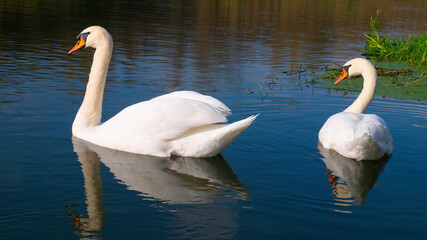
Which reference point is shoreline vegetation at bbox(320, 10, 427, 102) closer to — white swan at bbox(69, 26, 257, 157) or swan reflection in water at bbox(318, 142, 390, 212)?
swan reflection in water at bbox(318, 142, 390, 212)

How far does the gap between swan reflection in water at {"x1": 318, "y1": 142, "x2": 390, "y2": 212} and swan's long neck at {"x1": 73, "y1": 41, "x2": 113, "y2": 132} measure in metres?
2.58

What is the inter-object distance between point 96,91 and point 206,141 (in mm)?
1716

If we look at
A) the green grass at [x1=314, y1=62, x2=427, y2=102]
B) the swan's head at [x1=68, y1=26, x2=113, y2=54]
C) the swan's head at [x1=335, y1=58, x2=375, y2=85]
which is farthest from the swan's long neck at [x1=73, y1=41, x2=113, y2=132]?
the green grass at [x1=314, y1=62, x2=427, y2=102]

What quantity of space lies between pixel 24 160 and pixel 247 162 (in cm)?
218

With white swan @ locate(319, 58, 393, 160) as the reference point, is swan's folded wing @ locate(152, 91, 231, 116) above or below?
above

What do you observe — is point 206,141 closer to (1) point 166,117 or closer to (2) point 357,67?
(1) point 166,117

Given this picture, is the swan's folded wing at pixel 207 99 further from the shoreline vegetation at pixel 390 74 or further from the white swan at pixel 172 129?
the shoreline vegetation at pixel 390 74

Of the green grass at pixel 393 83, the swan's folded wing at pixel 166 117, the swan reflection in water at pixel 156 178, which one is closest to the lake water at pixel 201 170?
the swan reflection in water at pixel 156 178

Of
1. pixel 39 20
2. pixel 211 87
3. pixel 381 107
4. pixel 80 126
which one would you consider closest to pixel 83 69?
pixel 211 87

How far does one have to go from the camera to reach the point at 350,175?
5625 millimetres

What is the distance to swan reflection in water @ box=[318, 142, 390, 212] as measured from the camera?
4961mm

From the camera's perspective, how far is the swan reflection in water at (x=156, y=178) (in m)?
4.56

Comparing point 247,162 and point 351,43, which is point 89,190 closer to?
point 247,162

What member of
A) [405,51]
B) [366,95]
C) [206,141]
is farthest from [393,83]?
[206,141]
